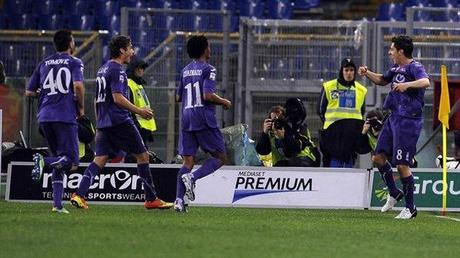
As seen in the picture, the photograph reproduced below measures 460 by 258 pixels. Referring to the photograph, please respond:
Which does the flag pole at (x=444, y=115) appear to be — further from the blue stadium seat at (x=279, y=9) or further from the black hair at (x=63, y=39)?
the blue stadium seat at (x=279, y=9)

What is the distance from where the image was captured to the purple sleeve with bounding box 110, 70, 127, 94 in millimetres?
15570

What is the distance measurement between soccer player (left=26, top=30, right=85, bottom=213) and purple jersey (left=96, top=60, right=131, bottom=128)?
56cm

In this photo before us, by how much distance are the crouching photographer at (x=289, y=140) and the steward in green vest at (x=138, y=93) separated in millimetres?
1521

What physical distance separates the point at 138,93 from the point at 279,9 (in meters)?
9.23

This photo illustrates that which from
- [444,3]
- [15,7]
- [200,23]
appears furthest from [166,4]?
[200,23]

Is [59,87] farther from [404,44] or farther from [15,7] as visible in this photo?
[15,7]

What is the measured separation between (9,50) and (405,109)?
30.4 feet

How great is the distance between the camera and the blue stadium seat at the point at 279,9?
28.0 meters

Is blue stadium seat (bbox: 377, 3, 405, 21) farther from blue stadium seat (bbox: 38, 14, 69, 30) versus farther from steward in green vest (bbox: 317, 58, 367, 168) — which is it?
steward in green vest (bbox: 317, 58, 367, 168)

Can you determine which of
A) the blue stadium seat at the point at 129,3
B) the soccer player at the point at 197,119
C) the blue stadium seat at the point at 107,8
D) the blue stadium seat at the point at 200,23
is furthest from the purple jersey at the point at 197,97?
the blue stadium seat at the point at 129,3

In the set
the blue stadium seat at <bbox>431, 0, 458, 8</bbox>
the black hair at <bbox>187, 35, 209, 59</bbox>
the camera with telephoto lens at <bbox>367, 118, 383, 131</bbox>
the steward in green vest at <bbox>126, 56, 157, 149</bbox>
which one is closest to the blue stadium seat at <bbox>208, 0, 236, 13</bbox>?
the blue stadium seat at <bbox>431, 0, 458, 8</bbox>

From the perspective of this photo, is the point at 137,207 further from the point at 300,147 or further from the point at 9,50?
the point at 9,50

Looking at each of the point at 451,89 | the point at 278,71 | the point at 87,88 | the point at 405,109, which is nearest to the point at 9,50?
the point at 87,88

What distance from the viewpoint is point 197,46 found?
15562 millimetres
